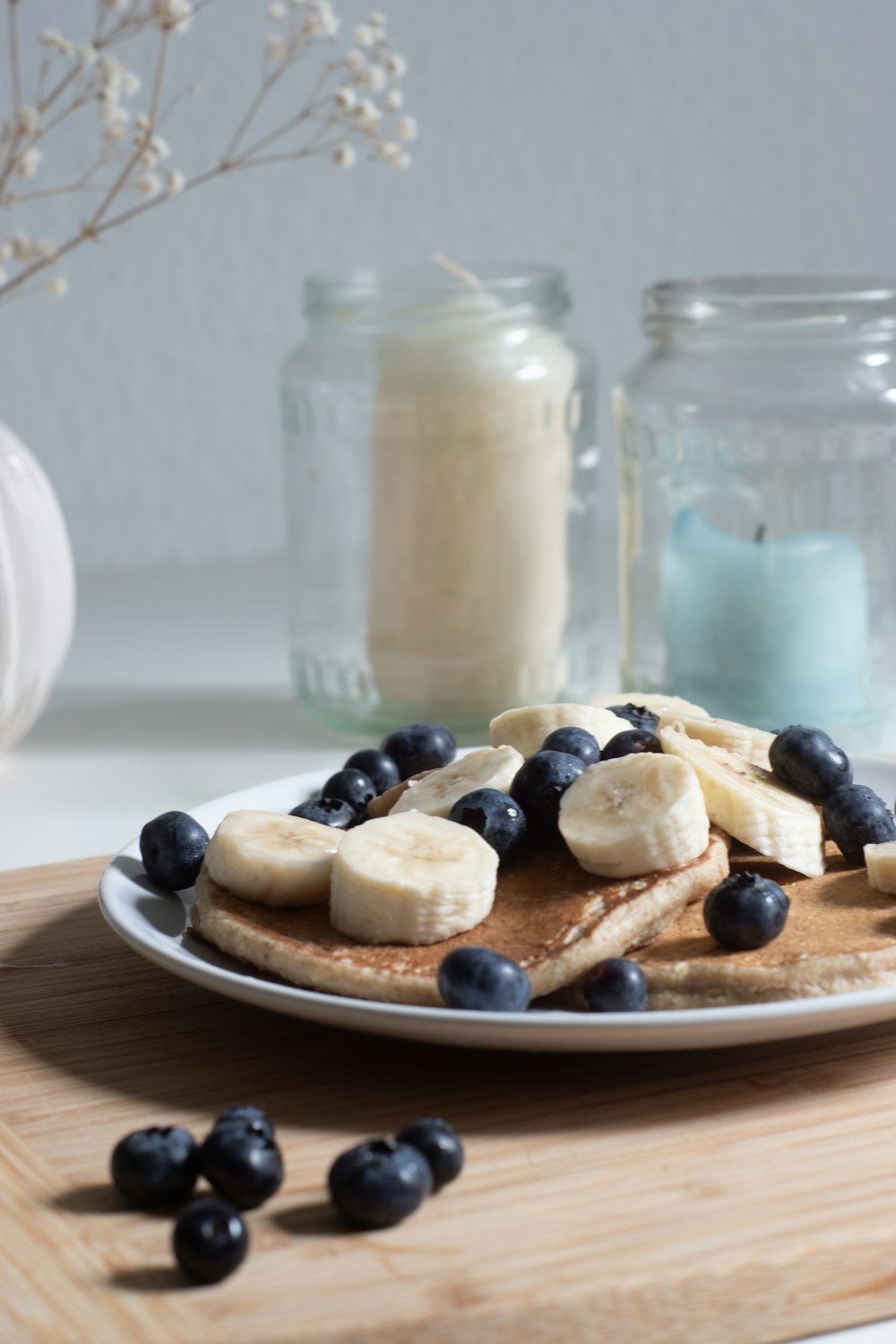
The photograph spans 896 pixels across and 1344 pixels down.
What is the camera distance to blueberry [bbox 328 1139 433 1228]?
690 millimetres

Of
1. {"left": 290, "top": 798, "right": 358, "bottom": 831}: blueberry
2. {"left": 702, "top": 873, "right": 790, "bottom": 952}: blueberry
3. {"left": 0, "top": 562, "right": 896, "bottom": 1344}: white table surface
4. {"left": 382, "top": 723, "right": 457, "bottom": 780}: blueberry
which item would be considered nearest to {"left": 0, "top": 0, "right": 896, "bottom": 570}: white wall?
{"left": 0, "top": 562, "right": 896, "bottom": 1344}: white table surface

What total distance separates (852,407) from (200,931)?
36.4 inches

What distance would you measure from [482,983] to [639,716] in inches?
15.6

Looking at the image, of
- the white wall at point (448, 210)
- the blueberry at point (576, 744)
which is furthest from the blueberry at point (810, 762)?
the white wall at point (448, 210)

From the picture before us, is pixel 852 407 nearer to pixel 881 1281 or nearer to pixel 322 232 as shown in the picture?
pixel 881 1281

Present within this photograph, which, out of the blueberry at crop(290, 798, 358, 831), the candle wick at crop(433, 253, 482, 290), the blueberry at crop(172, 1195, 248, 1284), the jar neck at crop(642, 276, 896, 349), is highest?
the candle wick at crop(433, 253, 482, 290)

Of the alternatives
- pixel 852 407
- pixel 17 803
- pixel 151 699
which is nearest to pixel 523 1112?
pixel 17 803

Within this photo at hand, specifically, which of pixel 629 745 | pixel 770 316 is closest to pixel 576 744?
pixel 629 745

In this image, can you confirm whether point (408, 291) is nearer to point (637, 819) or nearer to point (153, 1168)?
point (637, 819)

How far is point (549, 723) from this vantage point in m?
1.12

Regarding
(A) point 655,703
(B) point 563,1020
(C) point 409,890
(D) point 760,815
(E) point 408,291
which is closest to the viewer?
(B) point 563,1020

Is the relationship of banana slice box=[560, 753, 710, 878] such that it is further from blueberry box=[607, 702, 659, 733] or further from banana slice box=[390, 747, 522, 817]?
blueberry box=[607, 702, 659, 733]

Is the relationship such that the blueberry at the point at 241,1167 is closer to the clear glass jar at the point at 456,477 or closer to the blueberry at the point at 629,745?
the blueberry at the point at 629,745

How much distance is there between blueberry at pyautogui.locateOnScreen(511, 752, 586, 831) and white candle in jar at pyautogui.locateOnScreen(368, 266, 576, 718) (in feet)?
2.06
